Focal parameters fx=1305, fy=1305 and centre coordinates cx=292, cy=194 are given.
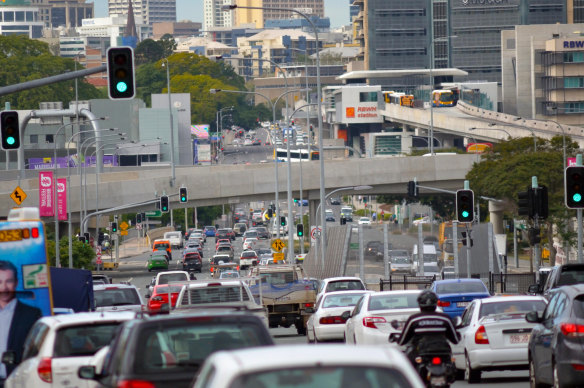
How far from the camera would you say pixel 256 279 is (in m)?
29.1

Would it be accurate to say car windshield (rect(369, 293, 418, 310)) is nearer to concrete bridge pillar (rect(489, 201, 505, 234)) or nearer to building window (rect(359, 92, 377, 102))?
concrete bridge pillar (rect(489, 201, 505, 234))

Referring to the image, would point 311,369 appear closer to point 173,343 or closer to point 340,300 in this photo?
point 173,343

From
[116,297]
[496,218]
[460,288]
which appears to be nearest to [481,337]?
[460,288]

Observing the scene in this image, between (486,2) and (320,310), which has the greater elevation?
(486,2)

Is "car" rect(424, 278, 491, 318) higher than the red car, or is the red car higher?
"car" rect(424, 278, 491, 318)

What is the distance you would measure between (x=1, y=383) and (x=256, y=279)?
40.7ft

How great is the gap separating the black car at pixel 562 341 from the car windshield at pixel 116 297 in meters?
13.2

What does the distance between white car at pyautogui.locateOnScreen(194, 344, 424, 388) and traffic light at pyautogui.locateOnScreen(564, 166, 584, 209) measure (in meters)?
18.2

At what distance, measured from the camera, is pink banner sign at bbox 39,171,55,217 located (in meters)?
57.8

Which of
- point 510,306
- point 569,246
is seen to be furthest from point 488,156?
point 510,306

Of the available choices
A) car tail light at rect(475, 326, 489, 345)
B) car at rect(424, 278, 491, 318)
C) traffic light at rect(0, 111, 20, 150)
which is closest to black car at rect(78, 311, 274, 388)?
car tail light at rect(475, 326, 489, 345)

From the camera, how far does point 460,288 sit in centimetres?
2852

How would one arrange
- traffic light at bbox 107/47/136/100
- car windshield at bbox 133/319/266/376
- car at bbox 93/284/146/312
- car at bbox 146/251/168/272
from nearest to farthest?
car windshield at bbox 133/319/266/376
traffic light at bbox 107/47/136/100
car at bbox 93/284/146/312
car at bbox 146/251/168/272

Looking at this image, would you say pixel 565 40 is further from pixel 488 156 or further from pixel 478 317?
pixel 478 317
